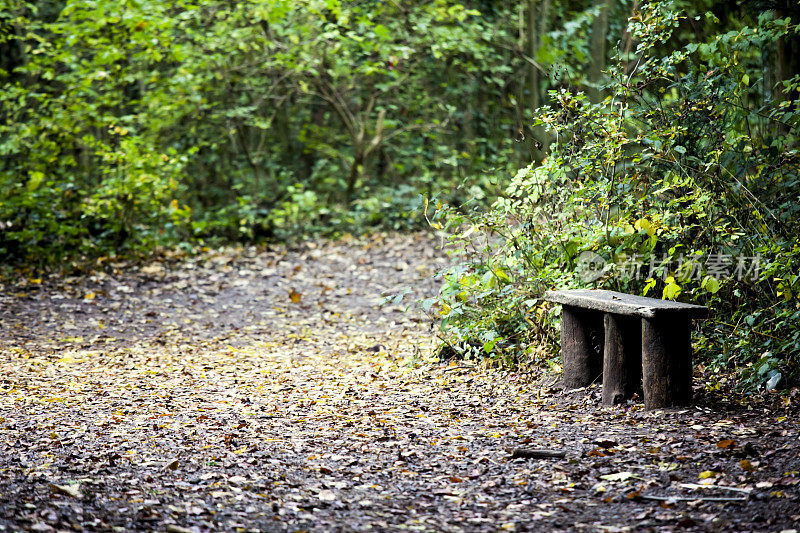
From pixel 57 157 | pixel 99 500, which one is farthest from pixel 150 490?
pixel 57 157

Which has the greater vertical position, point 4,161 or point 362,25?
point 362,25

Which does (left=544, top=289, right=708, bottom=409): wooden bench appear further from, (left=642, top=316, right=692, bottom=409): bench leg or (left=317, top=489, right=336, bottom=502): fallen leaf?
(left=317, top=489, right=336, bottom=502): fallen leaf

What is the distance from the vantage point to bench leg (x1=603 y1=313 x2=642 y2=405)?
4.73 meters

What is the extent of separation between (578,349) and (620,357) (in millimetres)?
472

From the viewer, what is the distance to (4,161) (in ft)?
35.9

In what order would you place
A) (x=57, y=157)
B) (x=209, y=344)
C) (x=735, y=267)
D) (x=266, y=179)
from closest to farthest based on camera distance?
1. (x=735, y=267)
2. (x=209, y=344)
3. (x=57, y=157)
4. (x=266, y=179)

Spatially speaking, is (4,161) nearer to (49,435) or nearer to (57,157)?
(57,157)

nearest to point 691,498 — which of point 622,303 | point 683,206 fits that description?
point 622,303

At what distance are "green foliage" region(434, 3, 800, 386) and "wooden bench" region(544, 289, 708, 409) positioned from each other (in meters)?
0.31

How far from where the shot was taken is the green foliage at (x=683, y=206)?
15.9 feet

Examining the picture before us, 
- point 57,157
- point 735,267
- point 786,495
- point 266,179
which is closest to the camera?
point 786,495

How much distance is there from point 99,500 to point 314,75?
33.0ft

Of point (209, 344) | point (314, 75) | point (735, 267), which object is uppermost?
point (314, 75)

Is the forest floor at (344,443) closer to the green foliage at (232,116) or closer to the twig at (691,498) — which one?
the twig at (691,498)
